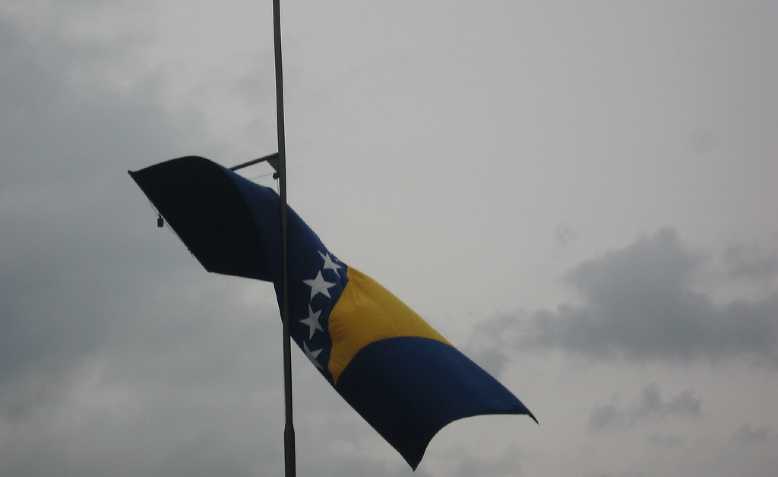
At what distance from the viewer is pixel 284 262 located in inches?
754

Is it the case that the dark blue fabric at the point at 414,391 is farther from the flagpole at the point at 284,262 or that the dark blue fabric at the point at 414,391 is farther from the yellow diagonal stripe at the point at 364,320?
the flagpole at the point at 284,262

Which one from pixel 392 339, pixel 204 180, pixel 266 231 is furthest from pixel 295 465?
pixel 204 180

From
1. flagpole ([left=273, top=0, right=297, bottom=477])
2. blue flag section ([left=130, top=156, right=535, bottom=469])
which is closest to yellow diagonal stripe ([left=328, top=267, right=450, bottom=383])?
blue flag section ([left=130, top=156, right=535, bottom=469])

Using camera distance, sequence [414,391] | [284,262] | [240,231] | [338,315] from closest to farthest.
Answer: [414,391]
[284,262]
[338,315]
[240,231]

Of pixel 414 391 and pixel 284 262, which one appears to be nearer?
pixel 414 391

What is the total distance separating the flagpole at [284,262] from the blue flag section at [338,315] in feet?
1.28

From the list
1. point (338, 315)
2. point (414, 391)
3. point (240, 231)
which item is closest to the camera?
point (414, 391)

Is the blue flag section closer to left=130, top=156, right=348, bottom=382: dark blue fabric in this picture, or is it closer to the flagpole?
left=130, top=156, right=348, bottom=382: dark blue fabric

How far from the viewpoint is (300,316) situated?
19375 millimetres

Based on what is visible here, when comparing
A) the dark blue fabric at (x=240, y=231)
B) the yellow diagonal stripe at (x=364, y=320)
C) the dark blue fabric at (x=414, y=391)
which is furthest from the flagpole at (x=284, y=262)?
the dark blue fabric at (x=414, y=391)

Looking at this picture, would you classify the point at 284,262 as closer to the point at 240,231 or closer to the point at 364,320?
the point at 240,231

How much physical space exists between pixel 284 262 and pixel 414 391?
3226 millimetres

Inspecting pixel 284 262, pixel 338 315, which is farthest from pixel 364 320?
pixel 284 262

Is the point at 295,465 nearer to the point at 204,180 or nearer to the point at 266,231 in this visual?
the point at 266,231
